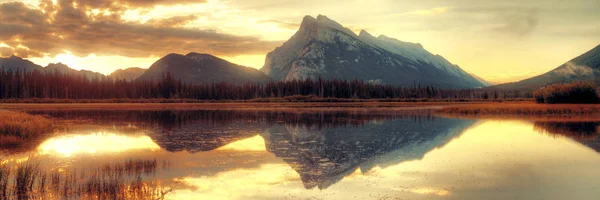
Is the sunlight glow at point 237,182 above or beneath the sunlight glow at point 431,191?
above

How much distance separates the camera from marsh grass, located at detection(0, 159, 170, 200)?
1628 cm

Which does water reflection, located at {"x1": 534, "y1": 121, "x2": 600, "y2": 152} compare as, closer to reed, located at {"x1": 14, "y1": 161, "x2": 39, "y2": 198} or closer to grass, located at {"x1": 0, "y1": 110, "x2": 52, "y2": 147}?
reed, located at {"x1": 14, "y1": 161, "x2": 39, "y2": 198}

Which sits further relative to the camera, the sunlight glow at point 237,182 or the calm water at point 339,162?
the calm water at point 339,162

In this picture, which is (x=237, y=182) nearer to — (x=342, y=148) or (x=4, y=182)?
(x=4, y=182)

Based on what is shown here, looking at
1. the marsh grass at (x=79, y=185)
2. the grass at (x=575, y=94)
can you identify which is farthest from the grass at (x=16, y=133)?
the grass at (x=575, y=94)

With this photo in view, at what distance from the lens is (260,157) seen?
26.1 m

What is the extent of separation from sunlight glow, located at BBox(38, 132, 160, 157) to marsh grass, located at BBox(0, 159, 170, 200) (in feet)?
23.6

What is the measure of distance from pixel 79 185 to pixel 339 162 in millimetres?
11586

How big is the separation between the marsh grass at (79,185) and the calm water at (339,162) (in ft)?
1.05

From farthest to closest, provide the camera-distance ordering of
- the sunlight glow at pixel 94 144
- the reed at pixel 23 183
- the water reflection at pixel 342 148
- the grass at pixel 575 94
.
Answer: the grass at pixel 575 94 → the sunlight glow at pixel 94 144 → the water reflection at pixel 342 148 → the reed at pixel 23 183

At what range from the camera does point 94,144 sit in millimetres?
31328

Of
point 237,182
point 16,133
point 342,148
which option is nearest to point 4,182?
point 237,182

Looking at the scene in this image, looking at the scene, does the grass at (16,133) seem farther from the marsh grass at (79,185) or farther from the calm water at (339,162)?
the marsh grass at (79,185)

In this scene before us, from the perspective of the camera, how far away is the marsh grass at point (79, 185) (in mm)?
16281
